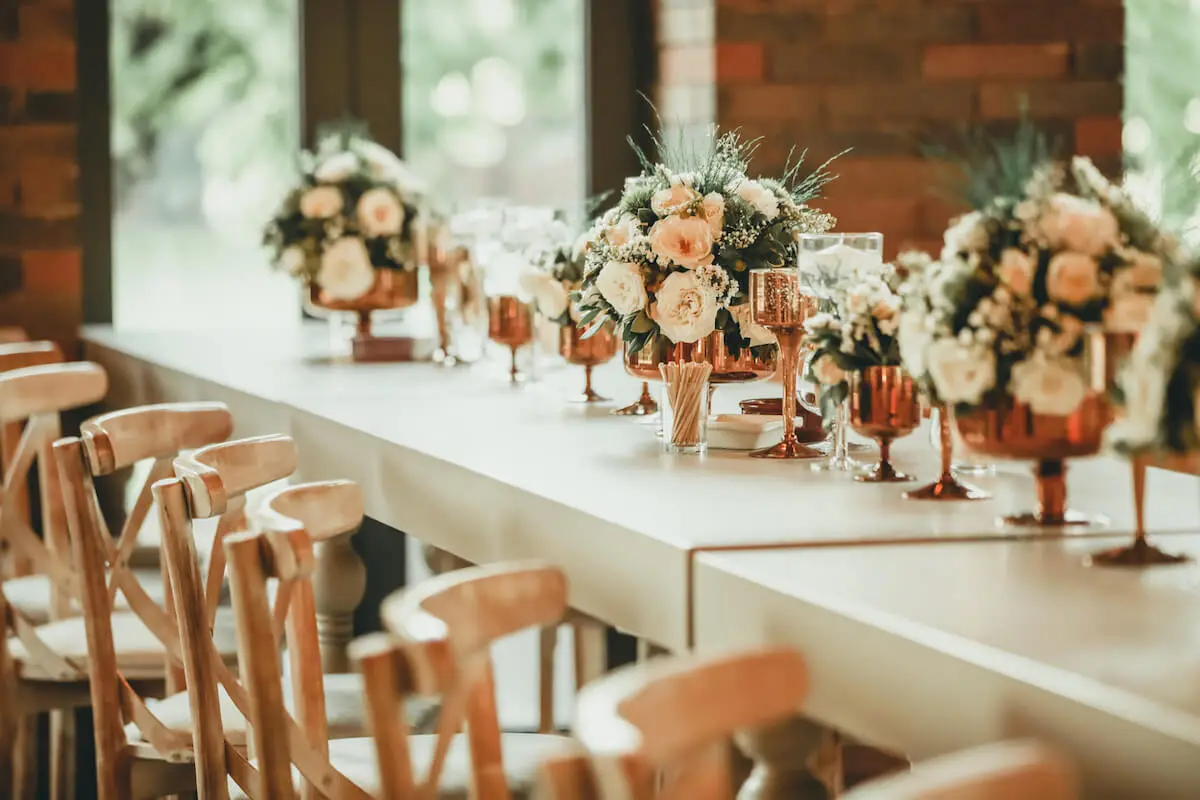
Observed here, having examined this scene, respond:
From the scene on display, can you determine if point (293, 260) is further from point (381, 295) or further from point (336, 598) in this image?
point (336, 598)

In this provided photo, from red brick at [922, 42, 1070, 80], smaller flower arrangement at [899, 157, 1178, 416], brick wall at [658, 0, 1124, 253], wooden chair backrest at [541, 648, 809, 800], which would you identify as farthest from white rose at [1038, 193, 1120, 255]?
red brick at [922, 42, 1070, 80]

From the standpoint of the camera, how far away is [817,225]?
2377mm

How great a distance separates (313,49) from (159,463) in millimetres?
2344

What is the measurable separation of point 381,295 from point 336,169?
29cm

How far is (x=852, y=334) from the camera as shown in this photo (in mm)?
1938

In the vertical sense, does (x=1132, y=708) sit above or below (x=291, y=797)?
above

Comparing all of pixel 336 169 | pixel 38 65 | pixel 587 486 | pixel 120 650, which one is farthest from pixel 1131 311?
pixel 38 65

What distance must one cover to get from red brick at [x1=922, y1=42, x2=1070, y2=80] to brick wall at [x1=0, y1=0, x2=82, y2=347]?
213 cm

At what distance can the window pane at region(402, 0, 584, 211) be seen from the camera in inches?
182

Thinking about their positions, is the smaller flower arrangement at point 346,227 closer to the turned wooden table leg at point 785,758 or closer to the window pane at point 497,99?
the window pane at point 497,99

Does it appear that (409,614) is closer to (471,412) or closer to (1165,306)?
(1165,306)

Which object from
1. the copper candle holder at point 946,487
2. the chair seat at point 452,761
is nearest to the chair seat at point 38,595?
the chair seat at point 452,761

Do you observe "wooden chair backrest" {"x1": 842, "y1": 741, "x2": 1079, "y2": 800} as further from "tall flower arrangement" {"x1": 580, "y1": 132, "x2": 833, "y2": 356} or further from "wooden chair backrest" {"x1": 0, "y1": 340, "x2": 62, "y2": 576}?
"wooden chair backrest" {"x1": 0, "y1": 340, "x2": 62, "y2": 576}

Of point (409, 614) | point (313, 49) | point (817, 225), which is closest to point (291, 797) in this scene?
point (409, 614)
